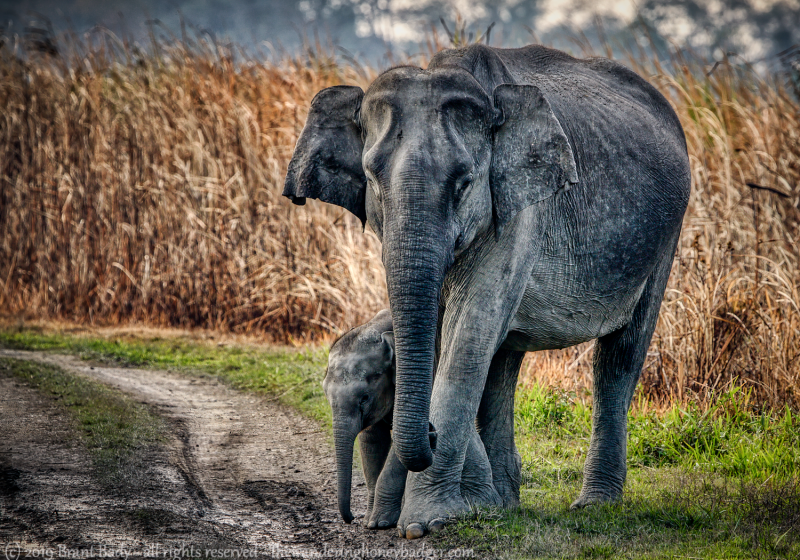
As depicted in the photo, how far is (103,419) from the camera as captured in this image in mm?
7172

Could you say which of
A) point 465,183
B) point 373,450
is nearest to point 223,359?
point 373,450

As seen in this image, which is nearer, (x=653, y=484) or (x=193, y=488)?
(x=193, y=488)

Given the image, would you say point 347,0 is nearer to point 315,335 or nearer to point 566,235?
point 315,335

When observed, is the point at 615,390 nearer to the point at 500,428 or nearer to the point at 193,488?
the point at 500,428

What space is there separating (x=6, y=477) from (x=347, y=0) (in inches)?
3179

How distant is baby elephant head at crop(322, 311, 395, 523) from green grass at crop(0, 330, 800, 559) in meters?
0.58

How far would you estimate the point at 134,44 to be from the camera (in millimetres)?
13922

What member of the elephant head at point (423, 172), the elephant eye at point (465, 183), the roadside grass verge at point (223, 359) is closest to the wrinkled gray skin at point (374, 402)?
the elephant head at point (423, 172)

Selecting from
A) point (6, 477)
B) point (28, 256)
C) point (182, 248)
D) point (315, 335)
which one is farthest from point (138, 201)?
point (6, 477)

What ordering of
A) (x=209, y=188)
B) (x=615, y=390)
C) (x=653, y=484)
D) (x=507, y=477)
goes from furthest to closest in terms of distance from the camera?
(x=209, y=188) → (x=653, y=484) → (x=615, y=390) → (x=507, y=477)

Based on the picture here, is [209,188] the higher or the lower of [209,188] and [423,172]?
the higher

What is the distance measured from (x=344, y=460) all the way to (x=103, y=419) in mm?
3242

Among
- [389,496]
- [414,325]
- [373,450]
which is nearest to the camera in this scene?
[414,325]

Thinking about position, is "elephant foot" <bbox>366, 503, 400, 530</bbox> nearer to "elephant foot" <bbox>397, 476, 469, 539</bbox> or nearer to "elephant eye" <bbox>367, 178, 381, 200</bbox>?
"elephant foot" <bbox>397, 476, 469, 539</bbox>
